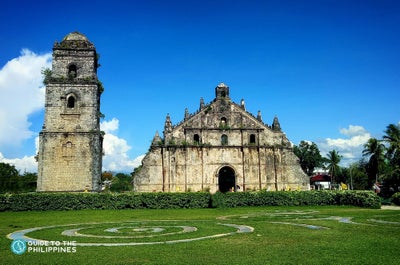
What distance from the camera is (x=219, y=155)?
43.1 m

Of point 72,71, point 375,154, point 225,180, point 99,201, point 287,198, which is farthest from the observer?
point 375,154

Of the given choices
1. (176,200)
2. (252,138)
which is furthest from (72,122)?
(252,138)

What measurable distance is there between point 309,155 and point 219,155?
50.5m

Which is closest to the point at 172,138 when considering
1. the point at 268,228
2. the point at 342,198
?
the point at 342,198

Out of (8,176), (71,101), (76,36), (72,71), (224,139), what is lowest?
(8,176)

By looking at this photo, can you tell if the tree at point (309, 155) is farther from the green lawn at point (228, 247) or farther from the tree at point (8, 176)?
the green lawn at point (228, 247)

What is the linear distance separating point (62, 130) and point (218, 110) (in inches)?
726

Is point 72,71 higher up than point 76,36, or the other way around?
point 76,36

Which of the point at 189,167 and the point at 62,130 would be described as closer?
the point at 62,130

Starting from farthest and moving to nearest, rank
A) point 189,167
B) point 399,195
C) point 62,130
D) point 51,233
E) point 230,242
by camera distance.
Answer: point 189,167 → point 62,130 → point 399,195 → point 51,233 → point 230,242

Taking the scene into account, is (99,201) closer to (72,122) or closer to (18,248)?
(72,122)

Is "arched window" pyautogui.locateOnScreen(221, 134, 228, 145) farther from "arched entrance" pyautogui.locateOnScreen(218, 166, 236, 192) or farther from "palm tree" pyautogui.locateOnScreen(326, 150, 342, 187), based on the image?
"palm tree" pyautogui.locateOnScreen(326, 150, 342, 187)

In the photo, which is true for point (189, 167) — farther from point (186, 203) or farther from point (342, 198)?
point (342, 198)

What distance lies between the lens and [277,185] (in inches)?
1679
